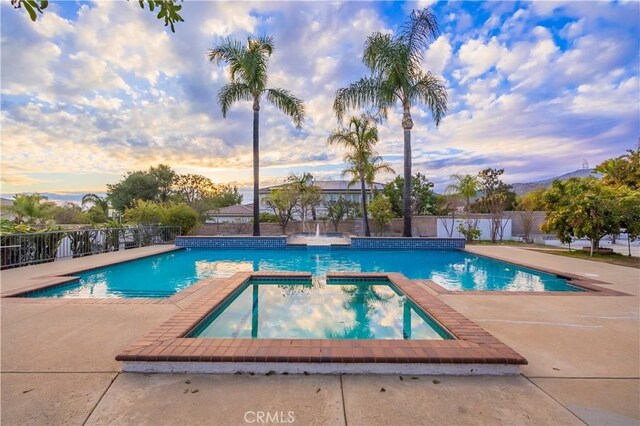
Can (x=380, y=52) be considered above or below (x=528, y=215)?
above

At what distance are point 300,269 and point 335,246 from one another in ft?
16.2

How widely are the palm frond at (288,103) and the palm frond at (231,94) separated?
3.60 feet

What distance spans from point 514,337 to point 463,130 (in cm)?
1462

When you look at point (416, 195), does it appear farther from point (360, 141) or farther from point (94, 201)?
point (94, 201)

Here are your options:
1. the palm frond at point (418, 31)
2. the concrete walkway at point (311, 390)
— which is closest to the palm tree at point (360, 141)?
the palm frond at point (418, 31)

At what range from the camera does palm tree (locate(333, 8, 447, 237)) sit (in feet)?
43.4

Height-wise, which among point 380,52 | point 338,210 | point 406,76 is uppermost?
point 380,52

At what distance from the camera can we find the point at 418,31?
1330 centimetres

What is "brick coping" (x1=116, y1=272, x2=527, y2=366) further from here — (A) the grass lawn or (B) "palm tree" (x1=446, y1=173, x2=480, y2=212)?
(B) "palm tree" (x1=446, y1=173, x2=480, y2=212)

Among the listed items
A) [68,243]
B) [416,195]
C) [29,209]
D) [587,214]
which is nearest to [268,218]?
[416,195]

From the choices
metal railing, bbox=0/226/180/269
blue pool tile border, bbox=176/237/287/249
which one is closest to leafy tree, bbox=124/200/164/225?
metal railing, bbox=0/226/180/269

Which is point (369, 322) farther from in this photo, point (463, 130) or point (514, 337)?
point (463, 130)

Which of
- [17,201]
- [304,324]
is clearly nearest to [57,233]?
[17,201]

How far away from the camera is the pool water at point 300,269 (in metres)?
6.70
